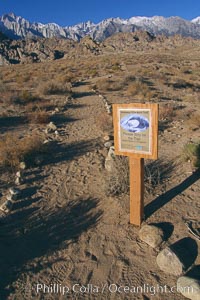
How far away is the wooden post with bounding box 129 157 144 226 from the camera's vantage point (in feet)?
13.7

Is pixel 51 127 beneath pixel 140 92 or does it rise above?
beneath

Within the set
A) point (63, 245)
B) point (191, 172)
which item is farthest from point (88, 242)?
point (191, 172)

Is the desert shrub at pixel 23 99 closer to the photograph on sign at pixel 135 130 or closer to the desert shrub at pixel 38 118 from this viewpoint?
the desert shrub at pixel 38 118

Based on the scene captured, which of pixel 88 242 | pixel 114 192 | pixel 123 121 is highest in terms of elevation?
pixel 123 121

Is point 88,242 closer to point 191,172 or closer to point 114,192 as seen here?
point 114,192

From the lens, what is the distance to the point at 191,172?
596 cm

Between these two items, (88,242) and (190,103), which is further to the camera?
(190,103)

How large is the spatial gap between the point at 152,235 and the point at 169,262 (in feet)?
1.74

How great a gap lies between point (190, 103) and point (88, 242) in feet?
35.1

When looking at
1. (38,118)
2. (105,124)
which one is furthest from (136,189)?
(38,118)

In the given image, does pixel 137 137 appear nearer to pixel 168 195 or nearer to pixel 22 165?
pixel 168 195

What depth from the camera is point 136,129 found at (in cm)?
397

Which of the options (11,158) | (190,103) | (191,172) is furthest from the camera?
(190,103)

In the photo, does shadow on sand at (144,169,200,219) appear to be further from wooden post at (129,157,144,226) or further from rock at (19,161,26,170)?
rock at (19,161,26,170)
